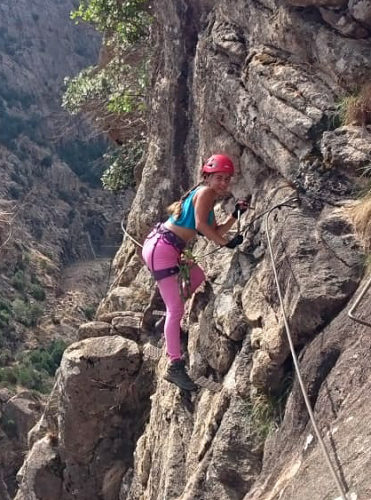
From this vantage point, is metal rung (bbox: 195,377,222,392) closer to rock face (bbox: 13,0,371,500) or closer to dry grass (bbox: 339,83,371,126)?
rock face (bbox: 13,0,371,500)

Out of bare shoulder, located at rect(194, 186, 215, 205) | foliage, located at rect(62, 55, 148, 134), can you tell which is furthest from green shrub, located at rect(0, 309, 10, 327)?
bare shoulder, located at rect(194, 186, 215, 205)

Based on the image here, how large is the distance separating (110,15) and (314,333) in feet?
28.8

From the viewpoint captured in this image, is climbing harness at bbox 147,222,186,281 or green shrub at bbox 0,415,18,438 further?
green shrub at bbox 0,415,18,438

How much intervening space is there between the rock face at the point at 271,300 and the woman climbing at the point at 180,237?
18cm

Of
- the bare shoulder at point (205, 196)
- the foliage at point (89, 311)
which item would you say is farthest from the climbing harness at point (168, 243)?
the foliage at point (89, 311)

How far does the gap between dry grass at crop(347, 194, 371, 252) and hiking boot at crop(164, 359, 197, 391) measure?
6.89 ft

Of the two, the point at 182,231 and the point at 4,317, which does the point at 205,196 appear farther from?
the point at 4,317

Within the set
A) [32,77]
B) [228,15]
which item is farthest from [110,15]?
[32,77]

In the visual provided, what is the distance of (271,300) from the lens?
4.98 metres

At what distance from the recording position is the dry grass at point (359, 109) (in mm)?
5074

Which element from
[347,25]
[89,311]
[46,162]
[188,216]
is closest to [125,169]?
[188,216]

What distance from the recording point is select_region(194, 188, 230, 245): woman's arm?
5.57m

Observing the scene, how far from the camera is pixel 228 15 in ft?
23.5

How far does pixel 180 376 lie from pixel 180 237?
49.8 inches
